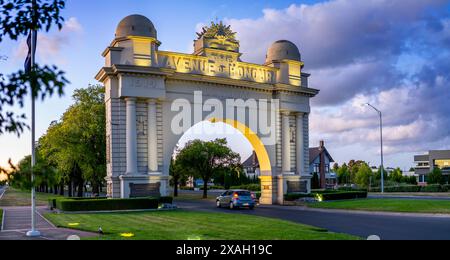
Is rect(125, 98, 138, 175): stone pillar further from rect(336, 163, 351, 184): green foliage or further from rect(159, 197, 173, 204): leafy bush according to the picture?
rect(336, 163, 351, 184): green foliage

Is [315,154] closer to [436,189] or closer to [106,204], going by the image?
[436,189]

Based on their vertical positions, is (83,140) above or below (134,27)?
below

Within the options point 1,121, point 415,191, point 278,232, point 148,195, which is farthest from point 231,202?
point 415,191

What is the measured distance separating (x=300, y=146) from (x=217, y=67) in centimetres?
1067

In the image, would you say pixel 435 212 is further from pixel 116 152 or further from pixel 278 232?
pixel 116 152

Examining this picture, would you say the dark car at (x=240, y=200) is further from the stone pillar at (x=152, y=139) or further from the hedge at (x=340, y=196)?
the hedge at (x=340, y=196)

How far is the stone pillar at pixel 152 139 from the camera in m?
34.1

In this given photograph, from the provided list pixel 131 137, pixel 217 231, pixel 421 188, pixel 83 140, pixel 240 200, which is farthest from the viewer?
pixel 421 188

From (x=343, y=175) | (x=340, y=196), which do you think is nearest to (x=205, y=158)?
(x=340, y=196)

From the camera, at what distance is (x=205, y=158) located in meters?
56.2

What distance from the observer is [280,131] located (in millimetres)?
41500

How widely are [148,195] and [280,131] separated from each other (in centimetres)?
1384

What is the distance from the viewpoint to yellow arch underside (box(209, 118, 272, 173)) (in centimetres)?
3929
